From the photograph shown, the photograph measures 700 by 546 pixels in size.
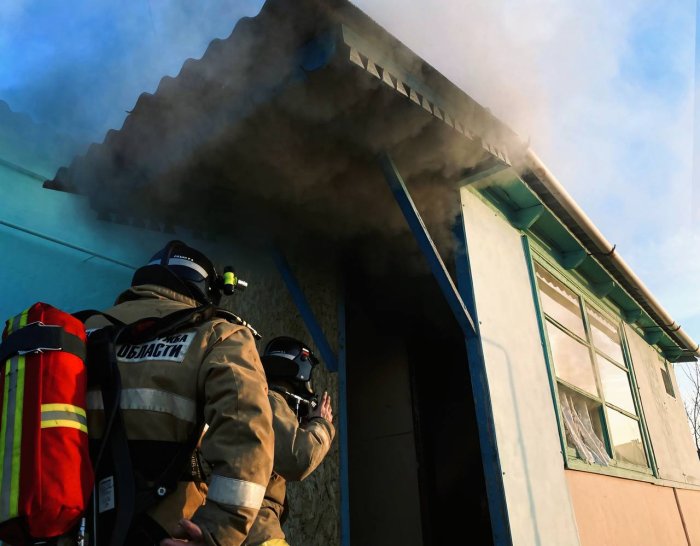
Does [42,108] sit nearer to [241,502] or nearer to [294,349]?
[294,349]

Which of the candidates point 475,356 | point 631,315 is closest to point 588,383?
point 475,356

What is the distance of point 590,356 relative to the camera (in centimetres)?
561

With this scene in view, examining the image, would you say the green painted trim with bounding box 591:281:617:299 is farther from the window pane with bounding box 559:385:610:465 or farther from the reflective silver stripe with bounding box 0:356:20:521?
the reflective silver stripe with bounding box 0:356:20:521

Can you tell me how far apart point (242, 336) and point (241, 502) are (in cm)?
50

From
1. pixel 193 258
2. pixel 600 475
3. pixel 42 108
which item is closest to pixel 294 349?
pixel 193 258

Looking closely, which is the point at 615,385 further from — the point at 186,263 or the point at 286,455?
the point at 186,263

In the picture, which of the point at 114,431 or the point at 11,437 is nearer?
the point at 11,437

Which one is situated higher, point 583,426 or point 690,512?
point 583,426

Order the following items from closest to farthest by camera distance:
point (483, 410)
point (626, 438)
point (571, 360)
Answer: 1. point (483, 410)
2. point (571, 360)
3. point (626, 438)

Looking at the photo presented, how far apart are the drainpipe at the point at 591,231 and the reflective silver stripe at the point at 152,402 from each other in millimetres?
3239

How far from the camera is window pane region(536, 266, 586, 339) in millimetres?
5110

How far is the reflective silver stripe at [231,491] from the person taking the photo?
138 centimetres

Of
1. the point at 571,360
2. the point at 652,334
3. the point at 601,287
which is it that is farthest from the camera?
the point at 652,334

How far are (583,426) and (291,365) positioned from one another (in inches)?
127
